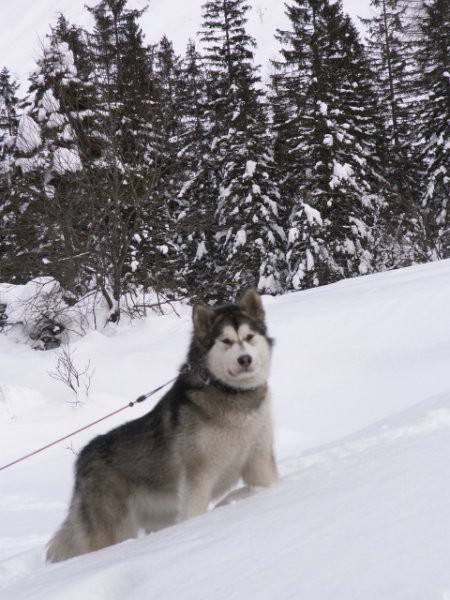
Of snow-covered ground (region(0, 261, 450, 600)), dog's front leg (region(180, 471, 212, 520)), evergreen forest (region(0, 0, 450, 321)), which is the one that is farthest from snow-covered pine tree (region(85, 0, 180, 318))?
dog's front leg (region(180, 471, 212, 520))

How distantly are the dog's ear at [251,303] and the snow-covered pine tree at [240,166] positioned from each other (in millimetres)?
20918

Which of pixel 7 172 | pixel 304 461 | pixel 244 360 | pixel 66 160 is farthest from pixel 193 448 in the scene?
pixel 7 172

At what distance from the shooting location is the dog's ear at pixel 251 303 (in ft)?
13.6

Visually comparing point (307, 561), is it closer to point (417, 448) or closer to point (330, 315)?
point (417, 448)

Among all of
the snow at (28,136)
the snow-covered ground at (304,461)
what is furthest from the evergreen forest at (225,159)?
the snow-covered ground at (304,461)

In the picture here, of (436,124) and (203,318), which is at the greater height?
(436,124)

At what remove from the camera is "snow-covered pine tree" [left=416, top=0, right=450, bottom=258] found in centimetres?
2531

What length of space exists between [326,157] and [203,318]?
22808 mm

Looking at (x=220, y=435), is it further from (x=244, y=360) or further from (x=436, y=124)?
(x=436, y=124)

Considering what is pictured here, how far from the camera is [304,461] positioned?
439 centimetres

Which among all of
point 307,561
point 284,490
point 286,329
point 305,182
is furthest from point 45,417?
point 305,182

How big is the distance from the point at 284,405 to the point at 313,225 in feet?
53.5

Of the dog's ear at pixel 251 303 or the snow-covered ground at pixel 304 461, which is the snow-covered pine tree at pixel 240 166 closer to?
the snow-covered ground at pixel 304 461

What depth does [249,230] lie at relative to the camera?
86.8 ft
